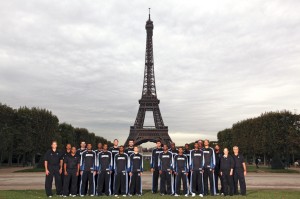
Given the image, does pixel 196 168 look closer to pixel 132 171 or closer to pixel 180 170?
pixel 180 170

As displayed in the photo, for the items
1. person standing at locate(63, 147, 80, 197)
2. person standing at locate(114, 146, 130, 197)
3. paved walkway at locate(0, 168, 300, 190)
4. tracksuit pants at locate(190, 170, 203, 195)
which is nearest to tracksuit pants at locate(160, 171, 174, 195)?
tracksuit pants at locate(190, 170, 203, 195)

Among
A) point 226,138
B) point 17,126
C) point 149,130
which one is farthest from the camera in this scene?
point 149,130

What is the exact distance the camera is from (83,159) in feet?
55.0

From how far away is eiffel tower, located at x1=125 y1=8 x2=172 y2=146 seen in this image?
9281 centimetres

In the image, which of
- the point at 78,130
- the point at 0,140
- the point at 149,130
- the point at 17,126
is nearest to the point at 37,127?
the point at 17,126

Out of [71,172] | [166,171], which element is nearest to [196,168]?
[166,171]

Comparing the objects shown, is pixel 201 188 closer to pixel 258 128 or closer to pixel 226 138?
pixel 258 128

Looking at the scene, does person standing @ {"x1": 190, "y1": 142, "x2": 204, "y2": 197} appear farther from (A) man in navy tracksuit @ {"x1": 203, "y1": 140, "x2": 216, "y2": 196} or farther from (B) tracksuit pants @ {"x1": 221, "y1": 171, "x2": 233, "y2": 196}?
(B) tracksuit pants @ {"x1": 221, "y1": 171, "x2": 233, "y2": 196}

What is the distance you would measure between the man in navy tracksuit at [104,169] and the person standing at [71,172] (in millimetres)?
1022

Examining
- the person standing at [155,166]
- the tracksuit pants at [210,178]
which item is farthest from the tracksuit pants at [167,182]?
the tracksuit pants at [210,178]

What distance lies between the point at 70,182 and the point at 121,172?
2.41 meters

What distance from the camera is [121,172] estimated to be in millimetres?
16703

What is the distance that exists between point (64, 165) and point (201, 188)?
6.46m

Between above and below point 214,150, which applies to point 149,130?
above
